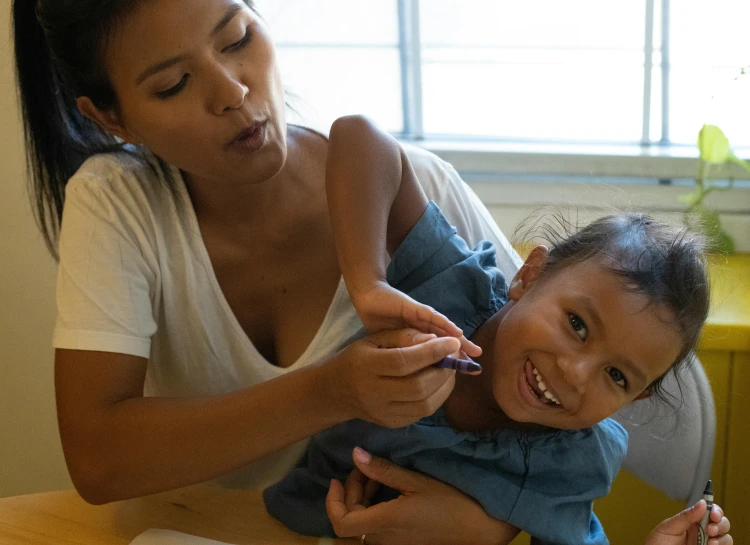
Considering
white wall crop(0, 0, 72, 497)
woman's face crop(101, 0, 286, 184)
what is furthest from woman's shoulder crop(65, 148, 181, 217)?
white wall crop(0, 0, 72, 497)

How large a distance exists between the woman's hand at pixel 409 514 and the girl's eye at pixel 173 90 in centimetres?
52

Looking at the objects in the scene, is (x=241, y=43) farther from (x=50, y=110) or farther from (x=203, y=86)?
(x=50, y=110)

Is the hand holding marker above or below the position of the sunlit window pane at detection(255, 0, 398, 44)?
below

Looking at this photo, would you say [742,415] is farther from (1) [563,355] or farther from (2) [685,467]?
(1) [563,355]

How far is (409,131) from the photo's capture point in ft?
6.89

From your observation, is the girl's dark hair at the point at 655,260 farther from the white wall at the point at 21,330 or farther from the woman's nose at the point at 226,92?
the white wall at the point at 21,330

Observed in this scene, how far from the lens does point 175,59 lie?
1102 millimetres

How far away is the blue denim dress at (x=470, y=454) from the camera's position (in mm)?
1125

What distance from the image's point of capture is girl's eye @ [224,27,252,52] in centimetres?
114

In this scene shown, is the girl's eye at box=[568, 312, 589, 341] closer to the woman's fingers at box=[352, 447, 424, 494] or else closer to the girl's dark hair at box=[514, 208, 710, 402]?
the girl's dark hair at box=[514, 208, 710, 402]

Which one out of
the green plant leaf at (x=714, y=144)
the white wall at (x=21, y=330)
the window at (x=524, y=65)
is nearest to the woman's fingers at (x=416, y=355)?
the green plant leaf at (x=714, y=144)

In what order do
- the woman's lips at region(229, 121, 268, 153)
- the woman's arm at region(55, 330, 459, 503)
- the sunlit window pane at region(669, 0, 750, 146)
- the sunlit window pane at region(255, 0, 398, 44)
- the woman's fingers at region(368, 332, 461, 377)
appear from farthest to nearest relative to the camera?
the sunlit window pane at region(255, 0, 398, 44), the sunlit window pane at region(669, 0, 750, 146), the woman's lips at region(229, 121, 268, 153), the woman's arm at region(55, 330, 459, 503), the woman's fingers at region(368, 332, 461, 377)

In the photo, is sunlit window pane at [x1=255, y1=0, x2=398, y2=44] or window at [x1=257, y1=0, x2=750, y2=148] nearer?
window at [x1=257, y1=0, x2=750, y2=148]

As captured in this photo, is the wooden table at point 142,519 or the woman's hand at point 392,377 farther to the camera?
the wooden table at point 142,519
